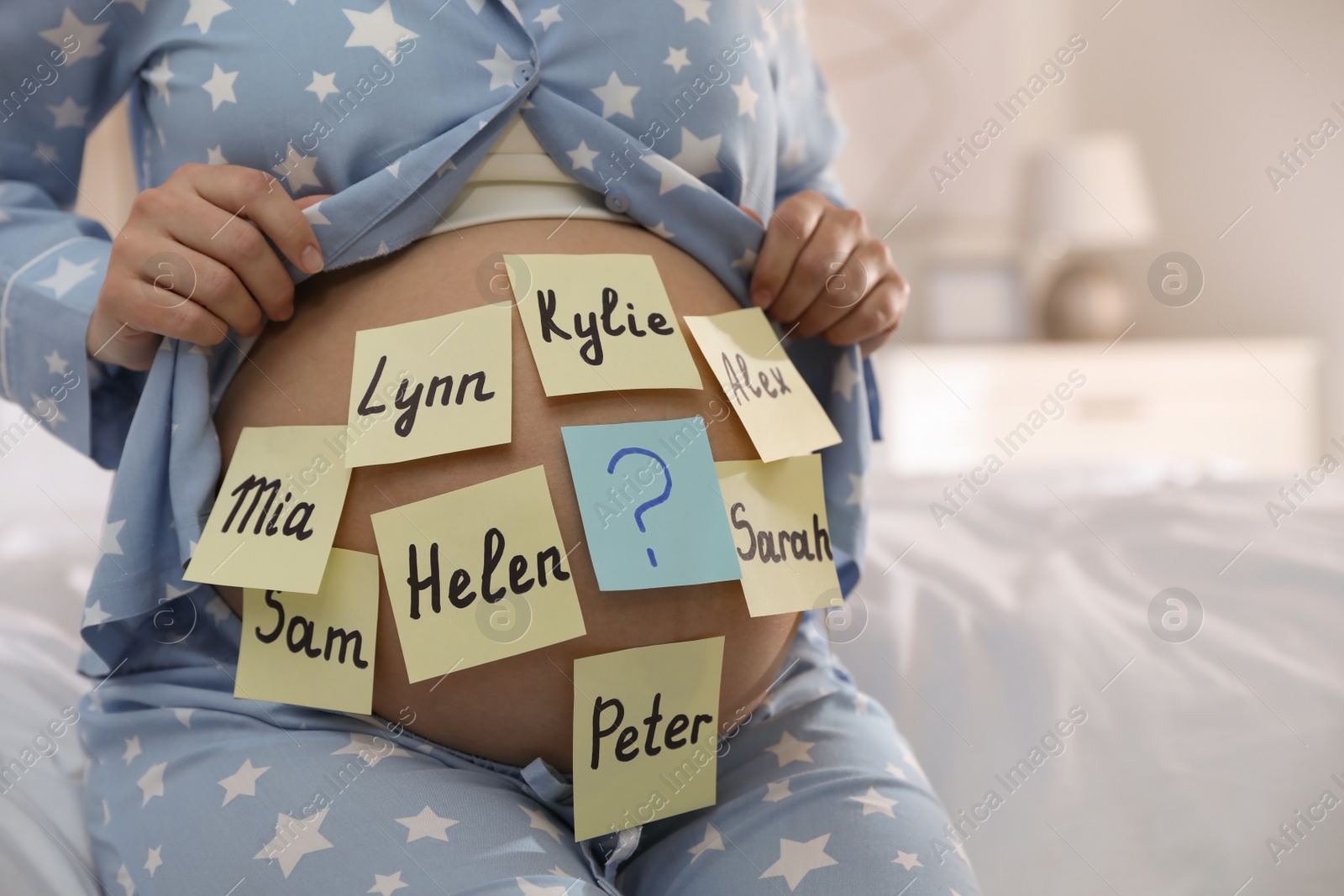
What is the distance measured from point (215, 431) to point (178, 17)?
265 millimetres

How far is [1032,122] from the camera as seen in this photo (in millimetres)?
2912

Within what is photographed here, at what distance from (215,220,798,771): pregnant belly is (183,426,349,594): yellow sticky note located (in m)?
0.01

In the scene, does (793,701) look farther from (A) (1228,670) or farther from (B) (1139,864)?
(A) (1228,670)

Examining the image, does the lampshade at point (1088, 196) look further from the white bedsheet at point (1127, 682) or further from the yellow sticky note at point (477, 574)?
the yellow sticky note at point (477, 574)

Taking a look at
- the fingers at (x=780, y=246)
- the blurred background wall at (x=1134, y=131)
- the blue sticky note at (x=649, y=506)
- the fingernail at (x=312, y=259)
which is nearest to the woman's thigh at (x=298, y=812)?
the blue sticky note at (x=649, y=506)

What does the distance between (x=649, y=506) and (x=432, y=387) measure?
0.46 ft

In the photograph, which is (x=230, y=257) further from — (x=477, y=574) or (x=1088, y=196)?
(x=1088, y=196)

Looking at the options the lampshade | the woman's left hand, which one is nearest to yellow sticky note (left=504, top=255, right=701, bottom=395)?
the woman's left hand

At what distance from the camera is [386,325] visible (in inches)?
22.9

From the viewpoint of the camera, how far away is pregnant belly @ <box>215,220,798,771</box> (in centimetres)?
54

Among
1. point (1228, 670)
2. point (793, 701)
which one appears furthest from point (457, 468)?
point (1228, 670)

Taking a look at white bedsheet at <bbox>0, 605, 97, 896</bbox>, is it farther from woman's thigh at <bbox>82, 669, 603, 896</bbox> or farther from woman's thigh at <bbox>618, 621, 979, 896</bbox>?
woman's thigh at <bbox>618, 621, 979, 896</bbox>

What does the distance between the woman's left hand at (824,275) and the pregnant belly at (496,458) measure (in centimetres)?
7

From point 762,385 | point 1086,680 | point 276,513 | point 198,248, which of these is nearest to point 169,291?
point 198,248
